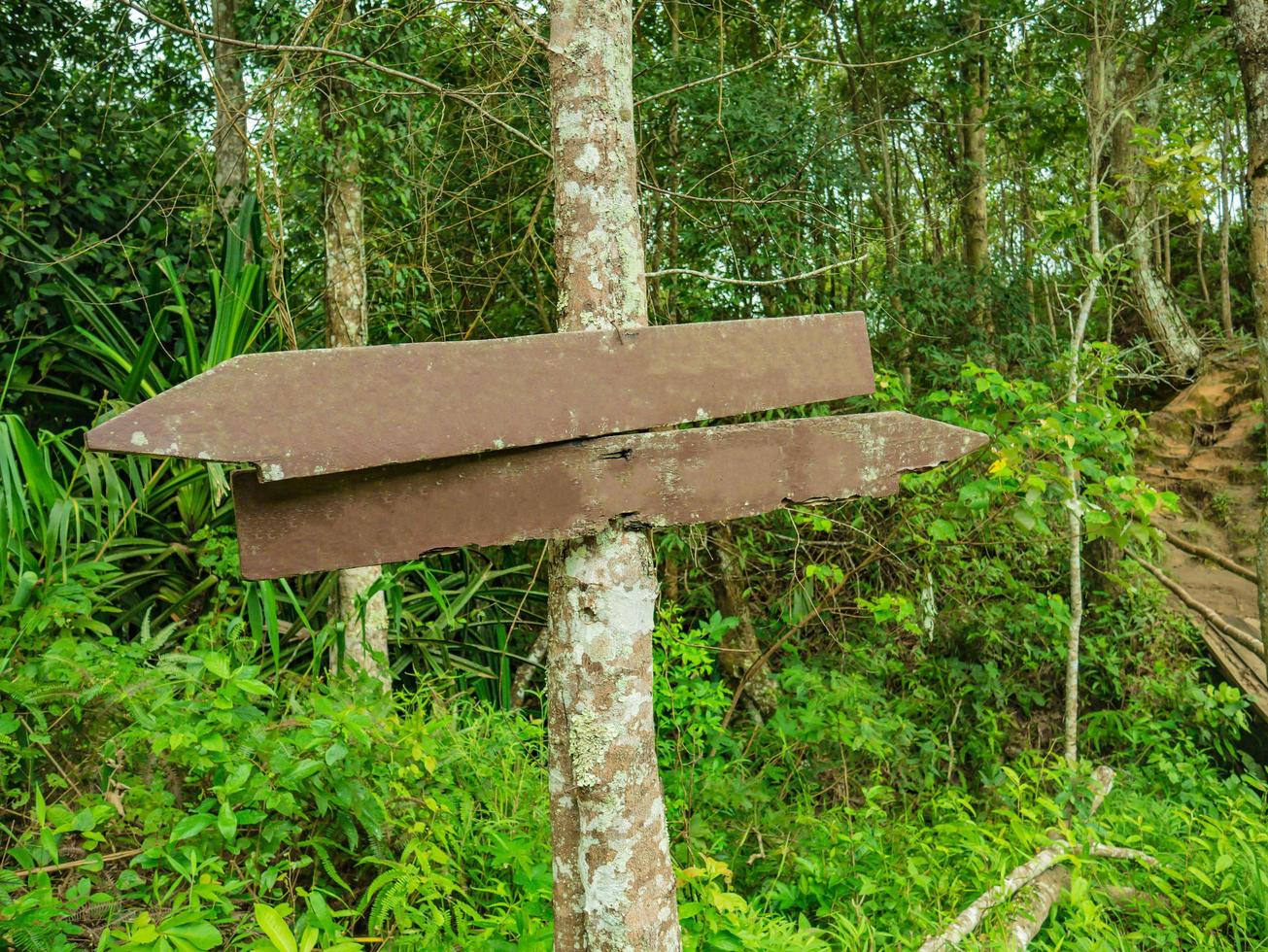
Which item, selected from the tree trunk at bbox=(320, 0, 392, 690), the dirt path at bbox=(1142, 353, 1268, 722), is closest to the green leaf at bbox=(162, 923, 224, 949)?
the tree trunk at bbox=(320, 0, 392, 690)

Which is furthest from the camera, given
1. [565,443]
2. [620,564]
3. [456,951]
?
[456,951]

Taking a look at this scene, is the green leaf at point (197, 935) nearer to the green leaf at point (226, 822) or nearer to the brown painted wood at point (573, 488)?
the green leaf at point (226, 822)

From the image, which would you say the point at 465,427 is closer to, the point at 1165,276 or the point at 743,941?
the point at 743,941

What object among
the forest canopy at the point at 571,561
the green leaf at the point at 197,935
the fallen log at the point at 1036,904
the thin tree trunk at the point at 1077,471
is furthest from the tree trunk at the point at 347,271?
the thin tree trunk at the point at 1077,471

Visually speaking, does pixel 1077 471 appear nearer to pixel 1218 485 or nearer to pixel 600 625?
pixel 600 625

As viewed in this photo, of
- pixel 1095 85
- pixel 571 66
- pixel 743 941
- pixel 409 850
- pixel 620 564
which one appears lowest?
pixel 743 941

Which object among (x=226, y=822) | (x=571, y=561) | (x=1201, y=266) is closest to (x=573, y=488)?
(x=571, y=561)

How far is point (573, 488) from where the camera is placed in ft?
4.47

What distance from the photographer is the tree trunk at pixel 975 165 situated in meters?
5.57

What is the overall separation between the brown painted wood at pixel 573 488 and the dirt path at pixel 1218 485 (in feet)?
13.2

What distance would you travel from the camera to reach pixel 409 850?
203 cm

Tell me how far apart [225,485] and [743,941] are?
2.37 m

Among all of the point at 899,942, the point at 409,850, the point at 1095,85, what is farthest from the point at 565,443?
the point at 1095,85

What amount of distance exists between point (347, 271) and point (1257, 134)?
321 centimetres
